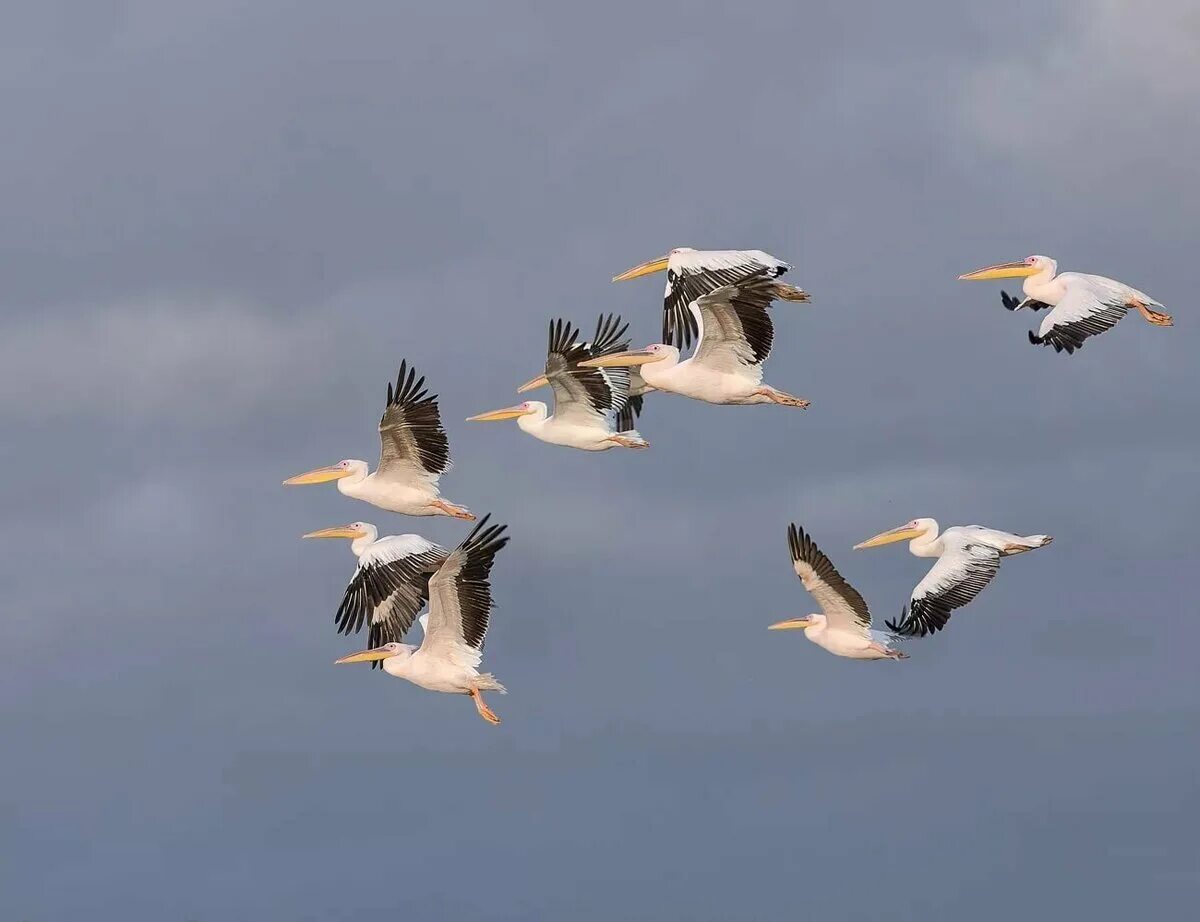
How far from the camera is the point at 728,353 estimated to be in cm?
2191

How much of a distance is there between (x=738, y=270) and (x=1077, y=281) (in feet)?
10.6

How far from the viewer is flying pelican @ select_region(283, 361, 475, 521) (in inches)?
907

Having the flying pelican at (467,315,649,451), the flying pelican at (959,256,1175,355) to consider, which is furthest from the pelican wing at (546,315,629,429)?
the flying pelican at (959,256,1175,355)

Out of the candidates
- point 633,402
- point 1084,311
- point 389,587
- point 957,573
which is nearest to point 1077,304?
point 1084,311

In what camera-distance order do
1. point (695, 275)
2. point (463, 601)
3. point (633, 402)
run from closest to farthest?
point (463, 601), point (695, 275), point (633, 402)

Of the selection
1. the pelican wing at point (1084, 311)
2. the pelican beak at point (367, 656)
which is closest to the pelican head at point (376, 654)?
the pelican beak at point (367, 656)

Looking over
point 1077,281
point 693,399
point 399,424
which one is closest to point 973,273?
point 1077,281

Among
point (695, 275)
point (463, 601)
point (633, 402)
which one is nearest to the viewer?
point (463, 601)

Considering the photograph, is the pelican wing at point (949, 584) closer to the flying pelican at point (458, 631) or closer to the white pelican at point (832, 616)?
the white pelican at point (832, 616)

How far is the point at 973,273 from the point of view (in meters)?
24.6

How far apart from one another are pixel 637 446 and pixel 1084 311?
14.7 feet

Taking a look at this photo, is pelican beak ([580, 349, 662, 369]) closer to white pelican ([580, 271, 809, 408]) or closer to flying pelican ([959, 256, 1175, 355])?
white pelican ([580, 271, 809, 408])

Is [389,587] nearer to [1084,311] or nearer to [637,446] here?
[637,446]

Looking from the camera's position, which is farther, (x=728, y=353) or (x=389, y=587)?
(x=389, y=587)
